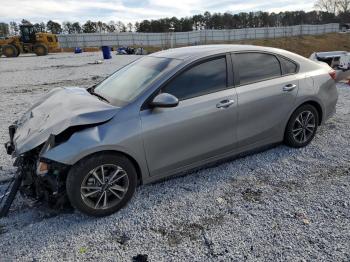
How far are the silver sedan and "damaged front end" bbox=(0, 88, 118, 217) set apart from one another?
1 centimetres

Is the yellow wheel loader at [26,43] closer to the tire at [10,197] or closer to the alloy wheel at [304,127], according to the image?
the tire at [10,197]

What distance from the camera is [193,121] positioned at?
3.64 m

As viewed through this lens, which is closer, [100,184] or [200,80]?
[100,184]

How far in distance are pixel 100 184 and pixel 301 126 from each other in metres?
3.05

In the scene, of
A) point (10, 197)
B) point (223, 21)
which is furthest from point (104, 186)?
point (223, 21)

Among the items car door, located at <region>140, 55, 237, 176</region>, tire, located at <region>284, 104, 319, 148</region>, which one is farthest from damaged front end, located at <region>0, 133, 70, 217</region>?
tire, located at <region>284, 104, 319, 148</region>

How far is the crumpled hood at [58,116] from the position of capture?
3236 mm

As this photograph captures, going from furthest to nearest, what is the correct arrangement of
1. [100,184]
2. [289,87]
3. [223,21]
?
[223,21] → [289,87] → [100,184]

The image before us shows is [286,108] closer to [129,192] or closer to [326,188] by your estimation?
[326,188]

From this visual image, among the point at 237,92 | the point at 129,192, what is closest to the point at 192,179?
the point at 129,192

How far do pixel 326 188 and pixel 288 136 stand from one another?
1.09 m

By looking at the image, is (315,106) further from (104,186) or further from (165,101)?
(104,186)

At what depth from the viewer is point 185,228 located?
10.3 feet

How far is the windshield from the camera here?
143 inches
